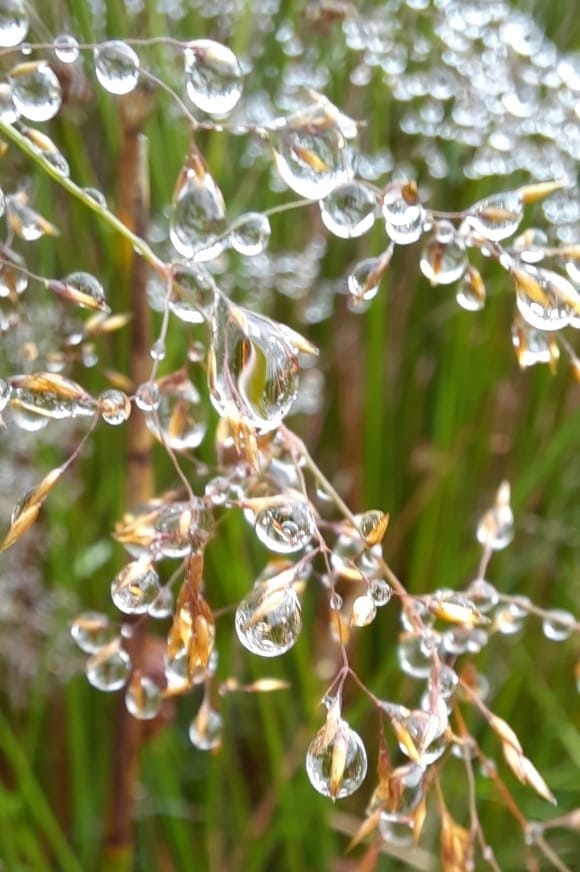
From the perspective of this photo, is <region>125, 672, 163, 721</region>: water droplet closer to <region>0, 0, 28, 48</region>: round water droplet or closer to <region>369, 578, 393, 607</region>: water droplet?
<region>369, 578, 393, 607</region>: water droplet

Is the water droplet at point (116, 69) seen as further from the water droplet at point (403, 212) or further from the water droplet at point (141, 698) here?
the water droplet at point (141, 698)

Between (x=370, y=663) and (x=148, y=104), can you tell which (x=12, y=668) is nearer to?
(x=370, y=663)

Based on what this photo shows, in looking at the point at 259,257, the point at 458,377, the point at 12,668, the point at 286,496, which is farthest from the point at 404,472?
the point at 286,496

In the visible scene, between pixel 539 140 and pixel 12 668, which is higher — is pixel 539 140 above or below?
above

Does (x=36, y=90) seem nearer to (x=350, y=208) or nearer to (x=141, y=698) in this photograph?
(x=350, y=208)

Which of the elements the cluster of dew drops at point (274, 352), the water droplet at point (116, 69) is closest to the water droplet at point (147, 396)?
the cluster of dew drops at point (274, 352)

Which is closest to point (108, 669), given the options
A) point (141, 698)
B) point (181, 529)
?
point (141, 698)

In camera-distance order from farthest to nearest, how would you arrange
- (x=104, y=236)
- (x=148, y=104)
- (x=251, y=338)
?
1. (x=104, y=236)
2. (x=148, y=104)
3. (x=251, y=338)

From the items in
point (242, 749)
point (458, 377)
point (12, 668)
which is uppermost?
point (458, 377)
